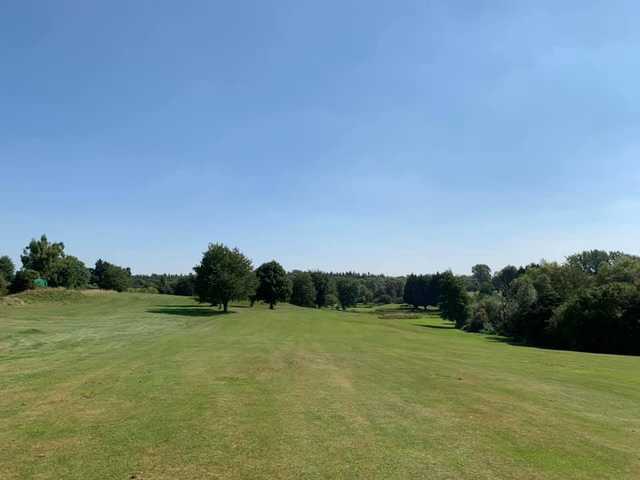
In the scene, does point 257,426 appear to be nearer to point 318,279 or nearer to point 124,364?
point 124,364

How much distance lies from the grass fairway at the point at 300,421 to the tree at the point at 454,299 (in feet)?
241

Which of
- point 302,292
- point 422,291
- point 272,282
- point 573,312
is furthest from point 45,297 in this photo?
point 422,291

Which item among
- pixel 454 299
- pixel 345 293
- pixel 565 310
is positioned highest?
pixel 345 293

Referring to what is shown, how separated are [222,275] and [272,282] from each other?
1711 cm

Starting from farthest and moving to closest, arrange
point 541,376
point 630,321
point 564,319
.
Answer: point 564,319 < point 630,321 < point 541,376

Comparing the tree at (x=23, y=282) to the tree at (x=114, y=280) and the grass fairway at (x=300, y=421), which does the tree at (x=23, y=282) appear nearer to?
the tree at (x=114, y=280)

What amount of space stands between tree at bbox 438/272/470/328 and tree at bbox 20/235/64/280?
9322 cm

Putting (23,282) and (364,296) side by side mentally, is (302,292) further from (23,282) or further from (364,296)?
(364,296)

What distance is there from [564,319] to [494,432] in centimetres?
4939

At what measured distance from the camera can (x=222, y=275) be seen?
211 ft

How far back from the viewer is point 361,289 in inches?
7362

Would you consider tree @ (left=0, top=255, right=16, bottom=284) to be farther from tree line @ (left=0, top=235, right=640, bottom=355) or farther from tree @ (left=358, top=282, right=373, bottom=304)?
tree @ (left=358, top=282, right=373, bottom=304)

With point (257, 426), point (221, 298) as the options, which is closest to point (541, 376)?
point (257, 426)

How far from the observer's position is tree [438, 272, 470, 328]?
91000 millimetres
